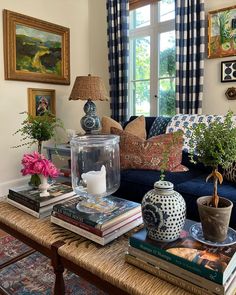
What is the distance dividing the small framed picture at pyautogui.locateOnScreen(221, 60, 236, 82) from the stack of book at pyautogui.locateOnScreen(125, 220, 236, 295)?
2.15 meters

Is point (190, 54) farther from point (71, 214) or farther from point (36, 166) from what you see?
point (71, 214)

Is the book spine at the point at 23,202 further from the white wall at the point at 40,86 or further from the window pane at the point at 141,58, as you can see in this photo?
the window pane at the point at 141,58

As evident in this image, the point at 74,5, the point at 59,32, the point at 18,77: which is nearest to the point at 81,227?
the point at 18,77

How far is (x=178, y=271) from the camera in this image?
31.0 inches

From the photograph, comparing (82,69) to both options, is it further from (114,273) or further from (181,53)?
(114,273)

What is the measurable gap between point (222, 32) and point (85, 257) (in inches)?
99.5

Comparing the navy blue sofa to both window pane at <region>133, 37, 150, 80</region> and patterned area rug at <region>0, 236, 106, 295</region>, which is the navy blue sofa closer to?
patterned area rug at <region>0, 236, 106, 295</region>

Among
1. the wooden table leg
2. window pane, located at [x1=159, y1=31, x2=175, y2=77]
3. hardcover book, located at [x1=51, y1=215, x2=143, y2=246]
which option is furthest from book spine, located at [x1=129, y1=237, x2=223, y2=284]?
window pane, located at [x1=159, y1=31, x2=175, y2=77]

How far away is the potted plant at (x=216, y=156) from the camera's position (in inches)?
33.7

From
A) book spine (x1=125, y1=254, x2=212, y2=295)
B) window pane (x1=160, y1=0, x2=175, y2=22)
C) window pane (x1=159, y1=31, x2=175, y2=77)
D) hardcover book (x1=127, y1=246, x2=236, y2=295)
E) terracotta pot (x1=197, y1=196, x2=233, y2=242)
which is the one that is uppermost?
window pane (x1=160, y1=0, x2=175, y2=22)

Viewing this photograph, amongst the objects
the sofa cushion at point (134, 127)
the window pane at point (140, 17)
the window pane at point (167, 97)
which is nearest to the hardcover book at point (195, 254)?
the sofa cushion at point (134, 127)

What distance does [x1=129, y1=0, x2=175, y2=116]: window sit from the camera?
10.4 feet

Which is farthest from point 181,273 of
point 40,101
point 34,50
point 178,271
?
point 34,50

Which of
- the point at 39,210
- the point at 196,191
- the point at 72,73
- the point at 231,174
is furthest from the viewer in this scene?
the point at 72,73
